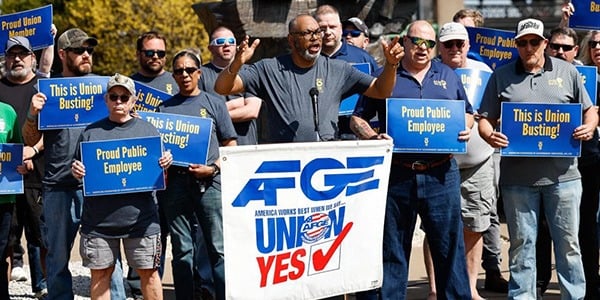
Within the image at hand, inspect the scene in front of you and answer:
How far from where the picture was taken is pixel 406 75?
8781 mm

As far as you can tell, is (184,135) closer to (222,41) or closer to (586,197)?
(222,41)

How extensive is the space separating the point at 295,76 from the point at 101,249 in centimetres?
175

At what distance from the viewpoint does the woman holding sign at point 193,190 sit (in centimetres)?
928

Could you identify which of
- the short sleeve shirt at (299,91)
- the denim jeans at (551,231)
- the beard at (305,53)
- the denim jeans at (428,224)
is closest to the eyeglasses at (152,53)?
the short sleeve shirt at (299,91)

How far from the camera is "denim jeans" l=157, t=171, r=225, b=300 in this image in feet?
30.5

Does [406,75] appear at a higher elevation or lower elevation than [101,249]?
higher

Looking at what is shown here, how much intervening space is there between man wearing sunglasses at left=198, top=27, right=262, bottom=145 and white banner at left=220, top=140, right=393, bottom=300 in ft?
6.61

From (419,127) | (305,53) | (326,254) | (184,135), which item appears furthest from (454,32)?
(326,254)

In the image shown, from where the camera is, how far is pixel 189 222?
9.45 m

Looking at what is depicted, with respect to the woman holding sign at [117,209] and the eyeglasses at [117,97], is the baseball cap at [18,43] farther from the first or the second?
the eyeglasses at [117,97]

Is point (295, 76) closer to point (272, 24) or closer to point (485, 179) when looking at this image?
point (485, 179)

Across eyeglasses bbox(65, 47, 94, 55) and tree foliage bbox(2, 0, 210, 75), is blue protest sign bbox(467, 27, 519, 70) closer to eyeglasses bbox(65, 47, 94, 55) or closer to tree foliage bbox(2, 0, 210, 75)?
eyeglasses bbox(65, 47, 94, 55)

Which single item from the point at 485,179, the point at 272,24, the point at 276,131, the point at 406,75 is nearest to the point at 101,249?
the point at 276,131

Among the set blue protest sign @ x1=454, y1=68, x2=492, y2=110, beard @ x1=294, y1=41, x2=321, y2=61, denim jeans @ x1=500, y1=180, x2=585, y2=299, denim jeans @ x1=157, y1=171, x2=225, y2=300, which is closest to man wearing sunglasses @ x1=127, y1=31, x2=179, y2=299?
denim jeans @ x1=157, y1=171, x2=225, y2=300
